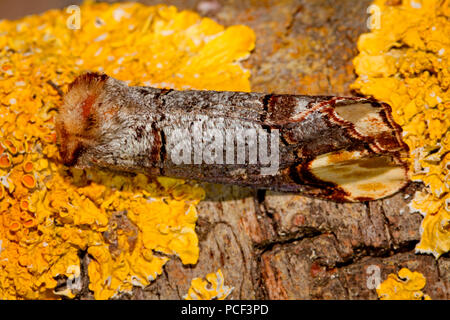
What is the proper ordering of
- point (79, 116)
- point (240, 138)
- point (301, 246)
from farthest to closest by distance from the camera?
point (301, 246) < point (79, 116) < point (240, 138)

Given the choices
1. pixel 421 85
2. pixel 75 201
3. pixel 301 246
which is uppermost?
pixel 421 85

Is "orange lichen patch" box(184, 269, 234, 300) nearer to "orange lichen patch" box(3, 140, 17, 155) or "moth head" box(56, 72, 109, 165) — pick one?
"moth head" box(56, 72, 109, 165)

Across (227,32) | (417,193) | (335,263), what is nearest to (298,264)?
(335,263)

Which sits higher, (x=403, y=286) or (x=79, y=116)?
(x=79, y=116)

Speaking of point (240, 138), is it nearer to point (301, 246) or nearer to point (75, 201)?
point (301, 246)


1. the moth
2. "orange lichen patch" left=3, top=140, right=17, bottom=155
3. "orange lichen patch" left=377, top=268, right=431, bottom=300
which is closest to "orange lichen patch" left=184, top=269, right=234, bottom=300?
the moth

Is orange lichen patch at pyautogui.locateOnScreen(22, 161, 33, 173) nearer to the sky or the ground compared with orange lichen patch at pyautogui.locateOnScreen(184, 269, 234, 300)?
nearer to the sky

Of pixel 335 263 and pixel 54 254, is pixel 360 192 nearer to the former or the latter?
pixel 335 263

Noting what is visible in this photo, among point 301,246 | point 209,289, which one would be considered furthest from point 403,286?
point 209,289
